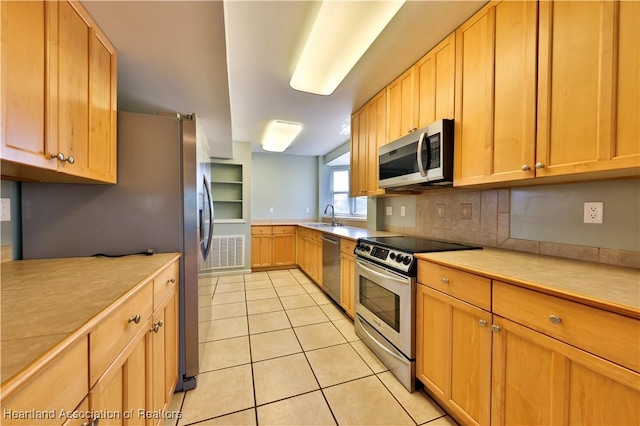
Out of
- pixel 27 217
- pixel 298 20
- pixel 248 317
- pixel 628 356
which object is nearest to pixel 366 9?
pixel 298 20

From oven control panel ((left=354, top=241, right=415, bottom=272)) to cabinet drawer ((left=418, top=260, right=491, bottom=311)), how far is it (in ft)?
0.30

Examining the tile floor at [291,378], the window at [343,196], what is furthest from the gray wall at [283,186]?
the tile floor at [291,378]

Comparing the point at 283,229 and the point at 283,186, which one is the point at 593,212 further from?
the point at 283,186

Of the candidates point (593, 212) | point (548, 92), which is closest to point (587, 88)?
point (548, 92)

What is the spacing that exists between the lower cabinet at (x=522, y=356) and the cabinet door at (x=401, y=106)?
130 cm

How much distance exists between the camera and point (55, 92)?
1026mm

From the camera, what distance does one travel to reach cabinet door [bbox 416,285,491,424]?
1.19 m

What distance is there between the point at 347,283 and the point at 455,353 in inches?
54.2

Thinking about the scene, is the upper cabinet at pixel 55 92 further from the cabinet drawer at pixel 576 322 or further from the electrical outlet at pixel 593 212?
the electrical outlet at pixel 593 212

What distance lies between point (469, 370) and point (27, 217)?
8.52 feet

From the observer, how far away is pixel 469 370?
49.7 inches

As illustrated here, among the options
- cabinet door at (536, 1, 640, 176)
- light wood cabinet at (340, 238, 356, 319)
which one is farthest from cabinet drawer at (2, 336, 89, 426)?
light wood cabinet at (340, 238, 356, 319)

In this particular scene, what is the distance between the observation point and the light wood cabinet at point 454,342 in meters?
1.19

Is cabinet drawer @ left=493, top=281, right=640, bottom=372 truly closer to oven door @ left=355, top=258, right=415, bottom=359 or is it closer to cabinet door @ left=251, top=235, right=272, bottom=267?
oven door @ left=355, top=258, right=415, bottom=359
